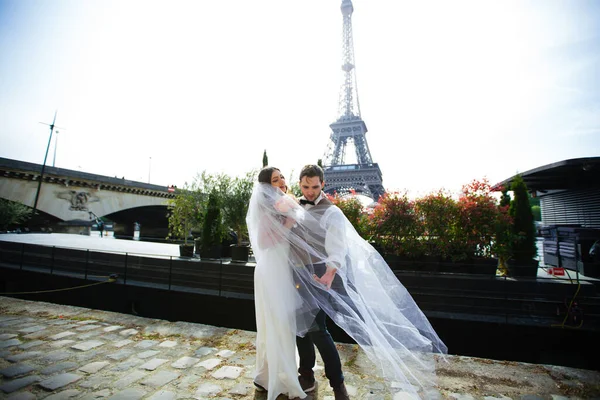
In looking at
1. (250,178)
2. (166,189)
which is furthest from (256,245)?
(166,189)

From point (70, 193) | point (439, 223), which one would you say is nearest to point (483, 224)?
point (439, 223)

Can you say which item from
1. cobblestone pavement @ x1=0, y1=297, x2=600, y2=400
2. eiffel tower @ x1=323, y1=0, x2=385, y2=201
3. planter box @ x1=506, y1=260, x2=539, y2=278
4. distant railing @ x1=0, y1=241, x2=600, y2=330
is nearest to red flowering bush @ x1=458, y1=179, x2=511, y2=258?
planter box @ x1=506, y1=260, x2=539, y2=278

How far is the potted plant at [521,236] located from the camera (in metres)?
6.48

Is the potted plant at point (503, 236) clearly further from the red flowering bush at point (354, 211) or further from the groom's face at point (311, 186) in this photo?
the groom's face at point (311, 186)

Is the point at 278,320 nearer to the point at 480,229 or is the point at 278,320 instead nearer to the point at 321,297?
the point at 321,297

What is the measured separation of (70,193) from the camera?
25.4 metres

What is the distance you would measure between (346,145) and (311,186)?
42131 millimetres

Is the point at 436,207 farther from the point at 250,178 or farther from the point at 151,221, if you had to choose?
the point at 151,221

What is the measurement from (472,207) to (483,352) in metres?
3.10

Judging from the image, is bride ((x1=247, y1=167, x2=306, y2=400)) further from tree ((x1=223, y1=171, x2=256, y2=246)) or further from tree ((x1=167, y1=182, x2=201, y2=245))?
tree ((x1=167, y1=182, x2=201, y2=245))

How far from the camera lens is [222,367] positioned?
285 cm

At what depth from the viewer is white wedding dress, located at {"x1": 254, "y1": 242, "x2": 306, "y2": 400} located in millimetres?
2229

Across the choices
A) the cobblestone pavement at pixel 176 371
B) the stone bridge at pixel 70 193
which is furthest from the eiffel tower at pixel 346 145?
the cobblestone pavement at pixel 176 371

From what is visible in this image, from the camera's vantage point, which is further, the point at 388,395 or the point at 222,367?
the point at 222,367
